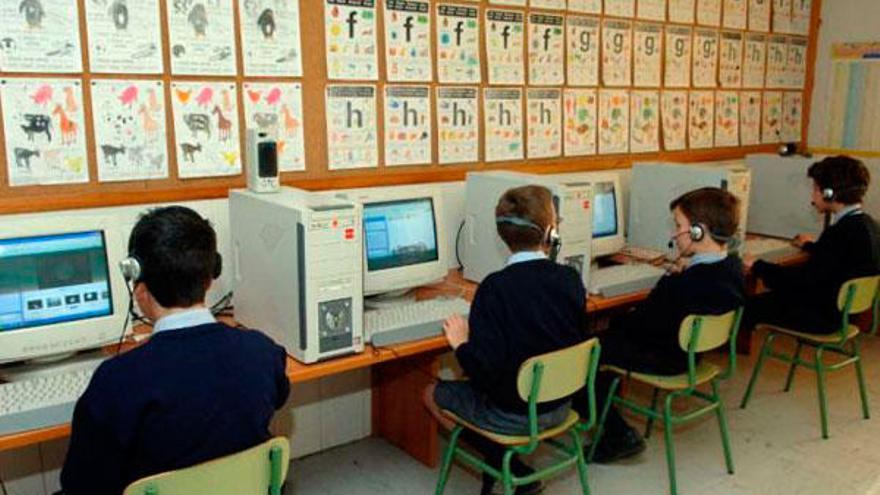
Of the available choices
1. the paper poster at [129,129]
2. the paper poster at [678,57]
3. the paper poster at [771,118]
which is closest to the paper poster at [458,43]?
the paper poster at [129,129]

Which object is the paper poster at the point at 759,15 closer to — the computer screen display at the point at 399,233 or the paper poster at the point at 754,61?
the paper poster at the point at 754,61

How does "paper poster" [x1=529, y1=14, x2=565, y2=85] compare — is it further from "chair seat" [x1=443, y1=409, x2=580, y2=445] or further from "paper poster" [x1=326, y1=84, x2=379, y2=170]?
"chair seat" [x1=443, y1=409, x2=580, y2=445]

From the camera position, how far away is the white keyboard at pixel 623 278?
109 inches

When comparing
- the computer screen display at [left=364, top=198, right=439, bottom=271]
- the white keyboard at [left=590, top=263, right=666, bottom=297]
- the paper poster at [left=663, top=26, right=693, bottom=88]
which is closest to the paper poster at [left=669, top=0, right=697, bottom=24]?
the paper poster at [left=663, top=26, right=693, bottom=88]

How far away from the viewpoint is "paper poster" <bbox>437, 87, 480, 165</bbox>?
294cm

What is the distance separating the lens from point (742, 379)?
3654 mm

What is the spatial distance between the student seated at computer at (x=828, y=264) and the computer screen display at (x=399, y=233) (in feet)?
5.02

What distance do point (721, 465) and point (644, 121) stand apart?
168cm

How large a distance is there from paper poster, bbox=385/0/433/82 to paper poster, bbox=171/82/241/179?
635 mm

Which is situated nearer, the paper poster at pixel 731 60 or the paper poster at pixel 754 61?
the paper poster at pixel 731 60

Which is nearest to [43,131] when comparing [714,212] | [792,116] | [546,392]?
[546,392]

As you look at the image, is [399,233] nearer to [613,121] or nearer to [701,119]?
[613,121]

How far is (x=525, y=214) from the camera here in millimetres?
2172

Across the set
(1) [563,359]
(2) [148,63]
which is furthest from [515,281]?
(2) [148,63]
